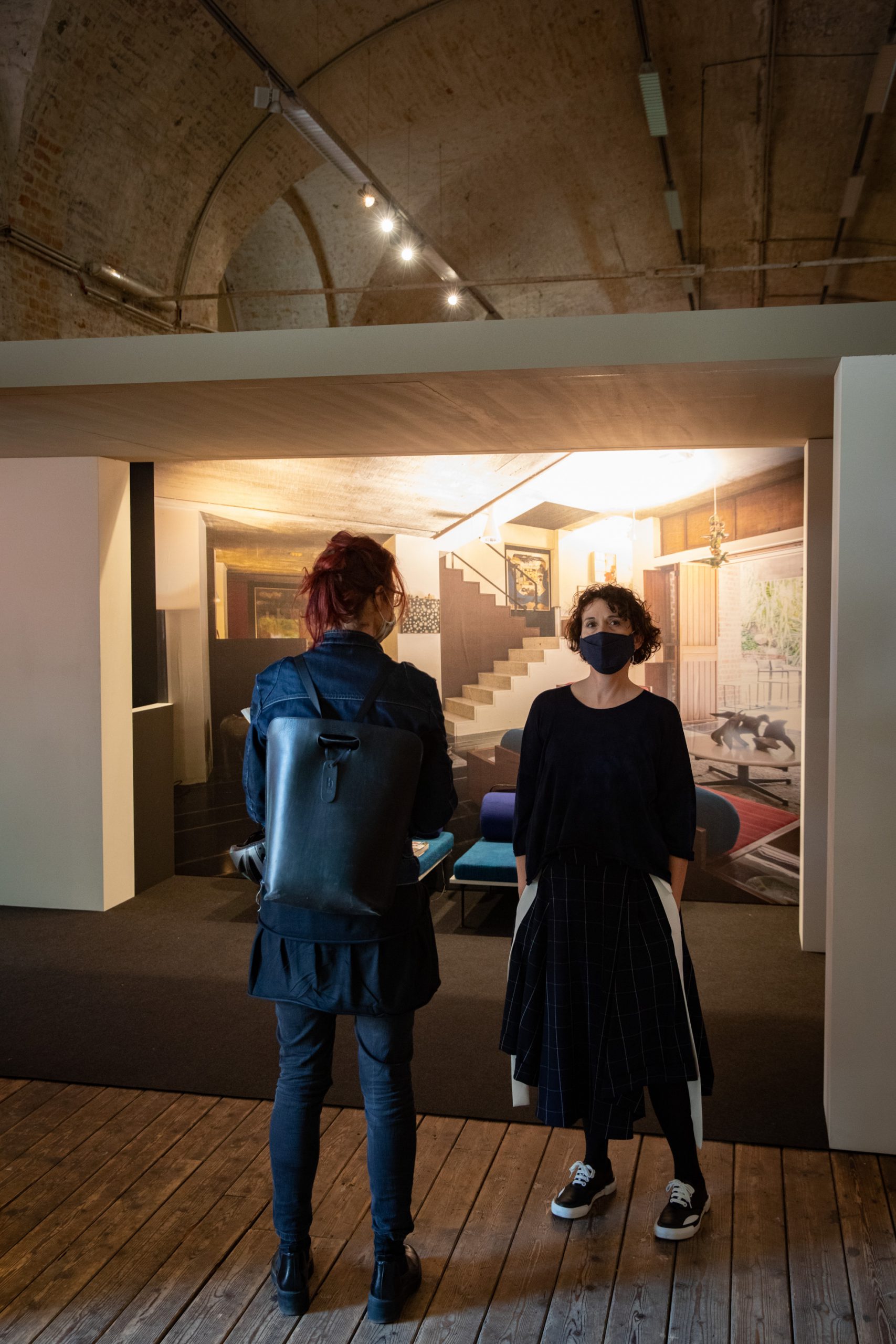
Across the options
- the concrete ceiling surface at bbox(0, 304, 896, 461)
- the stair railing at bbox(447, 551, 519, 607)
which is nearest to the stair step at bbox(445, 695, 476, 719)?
the stair railing at bbox(447, 551, 519, 607)

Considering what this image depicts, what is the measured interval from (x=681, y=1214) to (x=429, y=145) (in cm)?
986

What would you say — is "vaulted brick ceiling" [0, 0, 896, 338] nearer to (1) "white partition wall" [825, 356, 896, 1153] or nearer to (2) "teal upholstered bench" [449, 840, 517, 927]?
(2) "teal upholstered bench" [449, 840, 517, 927]

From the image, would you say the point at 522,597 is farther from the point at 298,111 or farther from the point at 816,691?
the point at 298,111

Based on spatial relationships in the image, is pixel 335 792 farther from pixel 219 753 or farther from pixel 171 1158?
pixel 219 753

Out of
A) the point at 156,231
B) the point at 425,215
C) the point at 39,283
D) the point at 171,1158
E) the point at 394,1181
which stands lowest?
the point at 171,1158

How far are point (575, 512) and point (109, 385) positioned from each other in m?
3.12

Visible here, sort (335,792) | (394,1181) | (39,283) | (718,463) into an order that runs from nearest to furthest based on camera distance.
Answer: (335,792) → (394,1181) → (718,463) → (39,283)

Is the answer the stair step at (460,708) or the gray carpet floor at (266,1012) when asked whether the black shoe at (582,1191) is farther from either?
the stair step at (460,708)

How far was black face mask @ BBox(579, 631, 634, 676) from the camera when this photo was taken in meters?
2.57

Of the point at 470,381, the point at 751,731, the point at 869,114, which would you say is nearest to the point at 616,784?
the point at 470,381

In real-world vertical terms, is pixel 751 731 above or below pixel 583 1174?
above

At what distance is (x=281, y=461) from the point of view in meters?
6.46

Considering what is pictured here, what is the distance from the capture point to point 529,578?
6406mm

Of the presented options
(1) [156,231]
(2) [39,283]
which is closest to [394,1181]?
(2) [39,283]
